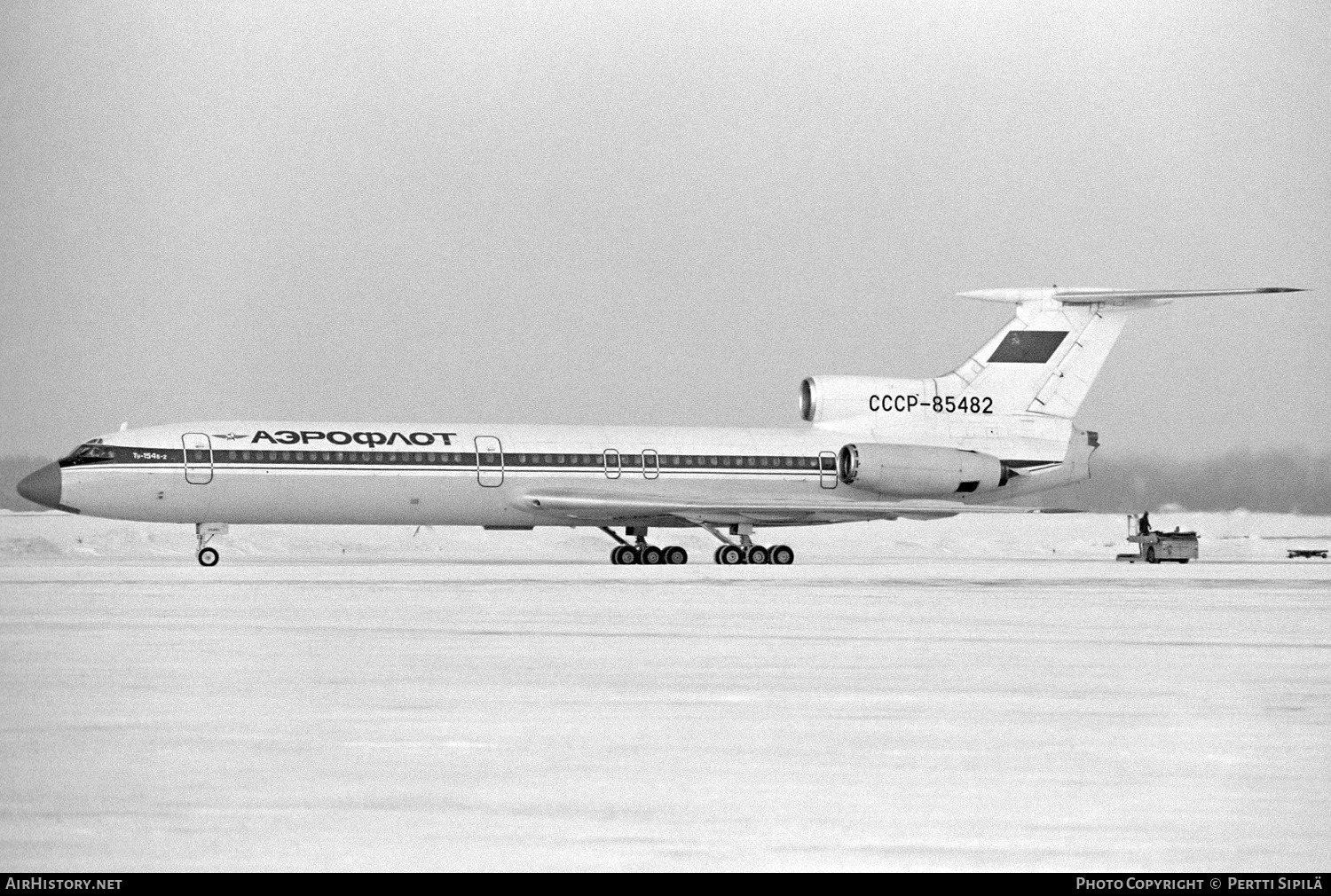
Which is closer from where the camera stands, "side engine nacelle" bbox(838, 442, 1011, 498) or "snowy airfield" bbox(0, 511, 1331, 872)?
"snowy airfield" bbox(0, 511, 1331, 872)

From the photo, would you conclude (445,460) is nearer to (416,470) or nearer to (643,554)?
(416,470)

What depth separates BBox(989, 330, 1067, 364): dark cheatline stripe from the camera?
139 feet

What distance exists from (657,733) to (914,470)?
30.4 meters

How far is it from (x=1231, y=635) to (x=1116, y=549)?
1508 inches

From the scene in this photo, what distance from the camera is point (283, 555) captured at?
4684 cm

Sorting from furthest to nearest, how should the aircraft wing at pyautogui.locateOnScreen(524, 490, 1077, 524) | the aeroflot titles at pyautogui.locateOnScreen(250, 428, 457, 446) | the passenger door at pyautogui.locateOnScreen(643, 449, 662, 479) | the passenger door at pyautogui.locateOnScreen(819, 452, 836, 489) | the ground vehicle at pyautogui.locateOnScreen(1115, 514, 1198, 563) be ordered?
the ground vehicle at pyautogui.locateOnScreen(1115, 514, 1198, 563) < the passenger door at pyautogui.locateOnScreen(819, 452, 836, 489) < the passenger door at pyautogui.locateOnScreen(643, 449, 662, 479) < the aircraft wing at pyautogui.locateOnScreen(524, 490, 1077, 524) < the aeroflot titles at pyautogui.locateOnScreen(250, 428, 457, 446)

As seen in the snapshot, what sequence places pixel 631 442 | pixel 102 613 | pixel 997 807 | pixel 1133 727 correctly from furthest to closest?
pixel 631 442 < pixel 102 613 < pixel 1133 727 < pixel 997 807

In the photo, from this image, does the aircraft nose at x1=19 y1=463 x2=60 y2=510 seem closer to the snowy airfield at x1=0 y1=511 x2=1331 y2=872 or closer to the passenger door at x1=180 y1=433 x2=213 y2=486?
the passenger door at x1=180 y1=433 x2=213 y2=486

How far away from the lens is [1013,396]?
42250 mm

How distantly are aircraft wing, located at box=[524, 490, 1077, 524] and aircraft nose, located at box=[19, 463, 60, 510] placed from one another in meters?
9.66

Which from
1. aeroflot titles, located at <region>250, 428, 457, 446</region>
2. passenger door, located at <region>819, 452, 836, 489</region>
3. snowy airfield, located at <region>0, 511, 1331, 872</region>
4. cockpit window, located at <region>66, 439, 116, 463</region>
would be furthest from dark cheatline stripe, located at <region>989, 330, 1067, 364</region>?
cockpit window, located at <region>66, 439, 116, 463</region>

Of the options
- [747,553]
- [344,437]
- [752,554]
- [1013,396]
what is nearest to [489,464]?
[344,437]
